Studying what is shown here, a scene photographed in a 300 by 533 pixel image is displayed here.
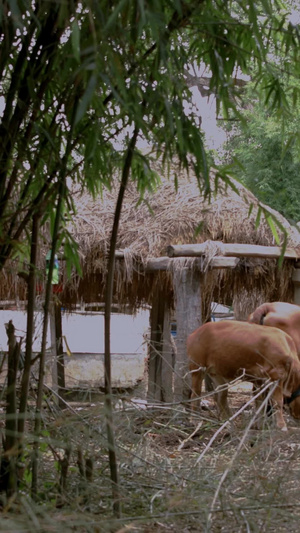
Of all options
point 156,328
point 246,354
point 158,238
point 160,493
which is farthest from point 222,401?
point 160,493

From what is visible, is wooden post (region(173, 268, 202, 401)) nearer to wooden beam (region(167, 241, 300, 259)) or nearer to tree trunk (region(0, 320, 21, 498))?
wooden beam (region(167, 241, 300, 259))

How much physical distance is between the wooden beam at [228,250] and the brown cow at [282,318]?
1.62 feet

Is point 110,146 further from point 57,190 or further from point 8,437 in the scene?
point 8,437

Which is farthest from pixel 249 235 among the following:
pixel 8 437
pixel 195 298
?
pixel 8 437

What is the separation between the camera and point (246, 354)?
20.3 feet

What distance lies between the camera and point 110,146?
2.69 metres

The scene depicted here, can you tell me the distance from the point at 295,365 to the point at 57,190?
13.6 ft

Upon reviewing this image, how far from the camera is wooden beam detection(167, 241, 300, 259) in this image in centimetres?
625

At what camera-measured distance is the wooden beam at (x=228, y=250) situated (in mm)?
6254

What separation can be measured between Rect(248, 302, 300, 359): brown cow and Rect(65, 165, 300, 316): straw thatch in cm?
58

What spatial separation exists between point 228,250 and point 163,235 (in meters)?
1.02

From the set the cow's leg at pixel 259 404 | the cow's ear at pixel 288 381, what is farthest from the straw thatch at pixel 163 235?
the cow's leg at pixel 259 404

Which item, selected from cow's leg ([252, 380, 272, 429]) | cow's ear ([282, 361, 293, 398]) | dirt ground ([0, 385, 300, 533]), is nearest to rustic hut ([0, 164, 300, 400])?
cow's ear ([282, 361, 293, 398])

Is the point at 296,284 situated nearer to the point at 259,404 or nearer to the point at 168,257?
the point at 168,257
